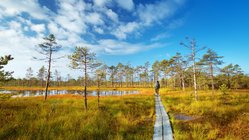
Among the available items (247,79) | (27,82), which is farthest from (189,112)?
(27,82)

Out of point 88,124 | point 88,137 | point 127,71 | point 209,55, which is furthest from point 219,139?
point 127,71

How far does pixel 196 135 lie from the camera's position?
5934mm

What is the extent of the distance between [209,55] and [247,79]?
37.8 m

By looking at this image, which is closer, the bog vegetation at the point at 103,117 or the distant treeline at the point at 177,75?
the bog vegetation at the point at 103,117

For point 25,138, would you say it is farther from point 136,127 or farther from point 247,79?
point 247,79

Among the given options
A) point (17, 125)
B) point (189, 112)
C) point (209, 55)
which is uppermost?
point (209, 55)

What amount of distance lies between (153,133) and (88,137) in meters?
3.01

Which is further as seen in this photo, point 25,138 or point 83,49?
point 83,49

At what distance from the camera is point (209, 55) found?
104ft

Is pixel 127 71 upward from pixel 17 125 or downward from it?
upward

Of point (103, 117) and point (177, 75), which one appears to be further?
point (177, 75)

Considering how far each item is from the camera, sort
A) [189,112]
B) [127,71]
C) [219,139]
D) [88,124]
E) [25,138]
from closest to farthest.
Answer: [25,138] → [219,139] → [88,124] → [189,112] → [127,71]

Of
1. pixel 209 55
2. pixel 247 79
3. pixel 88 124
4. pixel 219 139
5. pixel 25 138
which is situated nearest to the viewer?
pixel 25 138

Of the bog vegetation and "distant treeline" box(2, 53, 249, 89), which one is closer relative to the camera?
the bog vegetation
